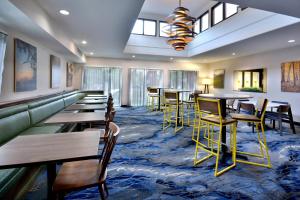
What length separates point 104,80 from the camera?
360 inches

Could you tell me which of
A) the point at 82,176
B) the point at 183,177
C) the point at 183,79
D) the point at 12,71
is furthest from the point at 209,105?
the point at 183,79

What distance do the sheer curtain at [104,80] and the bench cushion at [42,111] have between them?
15.6 feet

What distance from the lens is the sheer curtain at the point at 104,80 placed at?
29.3 feet

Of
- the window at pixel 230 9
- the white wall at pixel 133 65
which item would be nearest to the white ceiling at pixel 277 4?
the window at pixel 230 9

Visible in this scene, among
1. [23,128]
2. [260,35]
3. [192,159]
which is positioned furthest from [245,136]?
[23,128]

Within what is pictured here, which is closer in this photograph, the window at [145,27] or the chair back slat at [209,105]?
the chair back slat at [209,105]

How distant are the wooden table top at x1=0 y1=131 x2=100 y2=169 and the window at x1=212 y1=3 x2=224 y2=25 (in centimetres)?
656

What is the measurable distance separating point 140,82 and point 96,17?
6.13 metres

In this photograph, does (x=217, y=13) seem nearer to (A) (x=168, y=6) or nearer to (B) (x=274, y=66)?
(A) (x=168, y=6)

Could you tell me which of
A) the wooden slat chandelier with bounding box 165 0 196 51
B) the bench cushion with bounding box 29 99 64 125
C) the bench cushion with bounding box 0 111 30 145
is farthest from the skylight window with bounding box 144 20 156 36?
the bench cushion with bounding box 0 111 30 145

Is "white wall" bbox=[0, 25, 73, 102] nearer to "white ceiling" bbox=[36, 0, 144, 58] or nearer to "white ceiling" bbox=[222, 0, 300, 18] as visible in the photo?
"white ceiling" bbox=[36, 0, 144, 58]

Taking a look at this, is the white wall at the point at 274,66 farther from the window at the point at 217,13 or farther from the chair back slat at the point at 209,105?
the chair back slat at the point at 209,105

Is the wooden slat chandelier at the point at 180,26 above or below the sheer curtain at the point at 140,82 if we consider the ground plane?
above

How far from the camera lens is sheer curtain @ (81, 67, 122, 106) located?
8.93m
